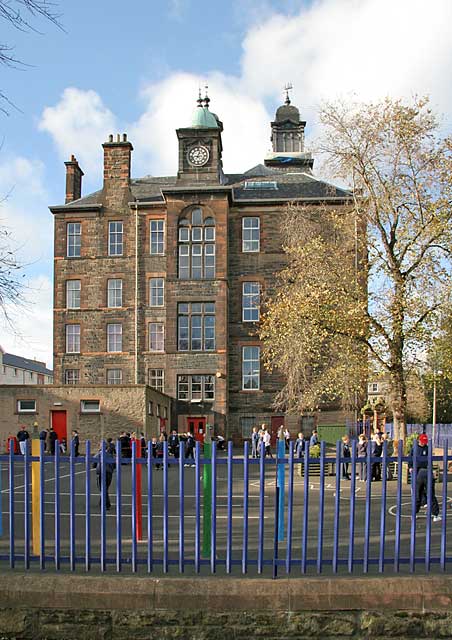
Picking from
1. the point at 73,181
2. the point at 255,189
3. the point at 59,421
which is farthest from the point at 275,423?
the point at 73,181

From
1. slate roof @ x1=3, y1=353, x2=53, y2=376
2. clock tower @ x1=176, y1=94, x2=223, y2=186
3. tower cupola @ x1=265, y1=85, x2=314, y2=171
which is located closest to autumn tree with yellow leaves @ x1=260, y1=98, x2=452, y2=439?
clock tower @ x1=176, y1=94, x2=223, y2=186

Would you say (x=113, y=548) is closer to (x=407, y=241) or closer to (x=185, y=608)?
(x=185, y=608)

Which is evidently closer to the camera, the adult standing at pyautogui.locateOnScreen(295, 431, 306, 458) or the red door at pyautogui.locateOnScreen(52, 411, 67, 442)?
the adult standing at pyautogui.locateOnScreen(295, 431, 306, 458)

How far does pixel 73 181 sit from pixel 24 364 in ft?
189

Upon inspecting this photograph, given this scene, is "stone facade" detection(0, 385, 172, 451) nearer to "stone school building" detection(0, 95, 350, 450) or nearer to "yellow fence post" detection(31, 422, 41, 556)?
"stone school building" detection(0, 95, 350, 450)

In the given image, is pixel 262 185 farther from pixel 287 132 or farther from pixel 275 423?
pixel 287 132

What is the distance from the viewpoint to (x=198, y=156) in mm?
50156

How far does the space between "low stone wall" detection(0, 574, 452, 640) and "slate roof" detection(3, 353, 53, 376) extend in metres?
94.5

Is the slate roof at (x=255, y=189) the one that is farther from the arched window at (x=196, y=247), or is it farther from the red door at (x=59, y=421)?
the red door at (x=59, y=421)

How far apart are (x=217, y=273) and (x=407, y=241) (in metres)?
25.5

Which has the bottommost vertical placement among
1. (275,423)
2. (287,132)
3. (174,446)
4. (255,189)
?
(275,423)

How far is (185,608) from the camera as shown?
23.8 ft

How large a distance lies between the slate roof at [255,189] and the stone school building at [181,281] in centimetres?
14

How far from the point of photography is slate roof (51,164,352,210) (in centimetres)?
5062
